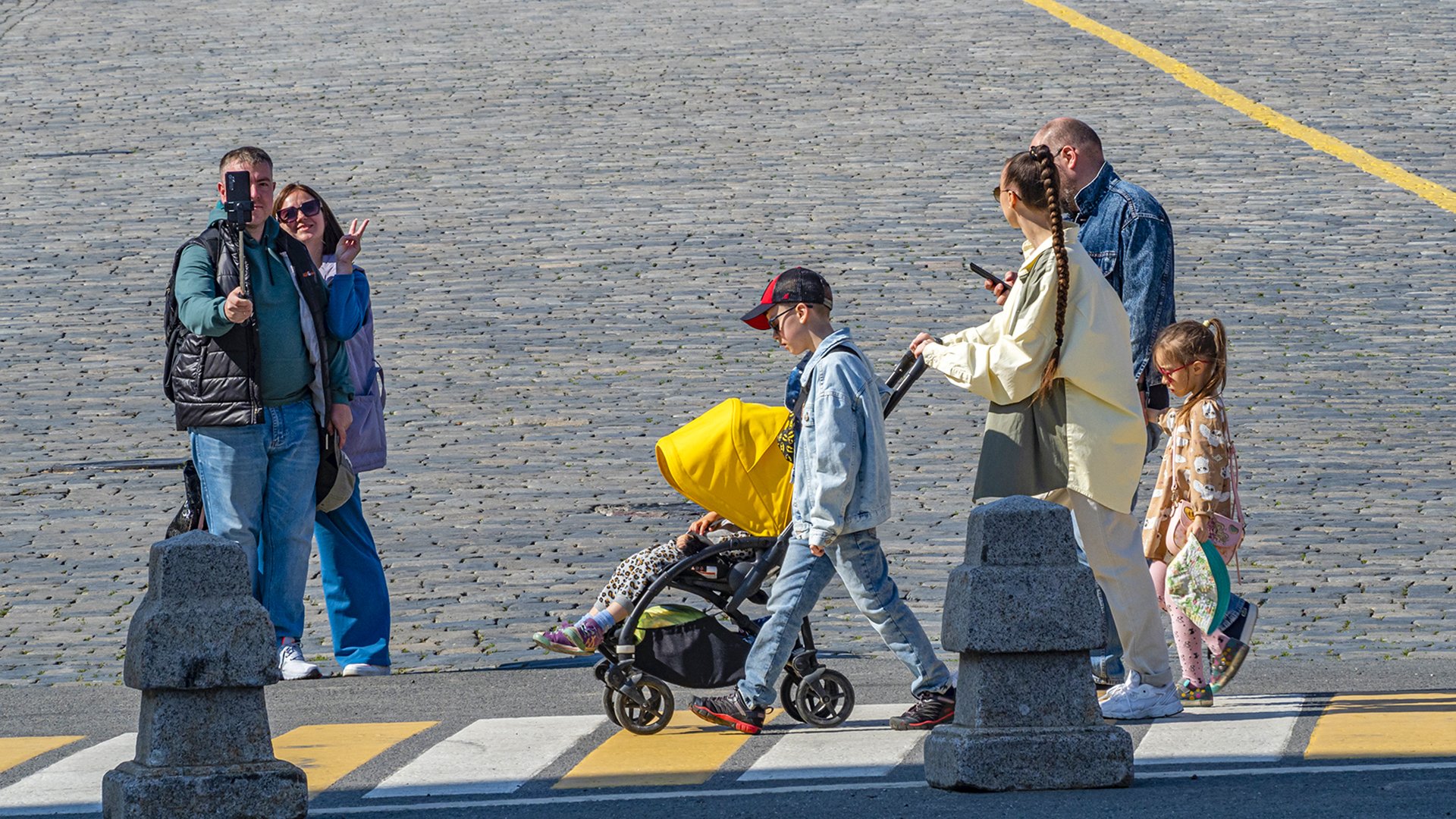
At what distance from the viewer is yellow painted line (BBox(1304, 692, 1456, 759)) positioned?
19.6 feet

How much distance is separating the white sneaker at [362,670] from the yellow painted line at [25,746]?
1270mm

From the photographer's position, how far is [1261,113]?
22.1 m

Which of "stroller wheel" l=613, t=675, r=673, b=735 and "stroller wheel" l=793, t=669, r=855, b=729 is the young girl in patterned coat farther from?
"stroller wheel" l=613, t=675, r=673, b=735

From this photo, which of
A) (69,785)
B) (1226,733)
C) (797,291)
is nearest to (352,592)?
(69,785)

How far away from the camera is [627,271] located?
16.8 metres

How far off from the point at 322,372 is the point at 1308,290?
10.2 m

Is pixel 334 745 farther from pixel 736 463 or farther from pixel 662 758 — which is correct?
pixel 736 463

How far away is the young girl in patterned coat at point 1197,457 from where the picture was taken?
22.2ft

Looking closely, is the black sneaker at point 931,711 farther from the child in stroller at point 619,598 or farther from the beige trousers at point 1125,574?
the child in stroller at point 619,598

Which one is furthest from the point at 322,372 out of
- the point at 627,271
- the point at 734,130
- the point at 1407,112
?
the point at 1407,112

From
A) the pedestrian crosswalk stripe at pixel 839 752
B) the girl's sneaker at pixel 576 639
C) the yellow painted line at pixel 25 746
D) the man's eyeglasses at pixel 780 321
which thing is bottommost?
the pedestrian crosswalk stripe at pixel 839 752

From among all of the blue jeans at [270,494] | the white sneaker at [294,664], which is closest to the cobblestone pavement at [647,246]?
the white sneaker at [294,664]

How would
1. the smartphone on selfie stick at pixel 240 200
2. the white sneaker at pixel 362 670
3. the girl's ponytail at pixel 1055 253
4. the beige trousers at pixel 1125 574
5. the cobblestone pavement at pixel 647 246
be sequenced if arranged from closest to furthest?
1. the girl's ponytail at pixel 1055 253
2. the beige trousers at pixel 1125 574
3. the smartphone on selfie stick at pixel 240 200
4. the white sneaker at pixel 362 670
5. the cobblestone pavement at pixel 647 246

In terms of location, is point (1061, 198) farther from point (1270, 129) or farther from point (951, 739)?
point (1270, 129)
